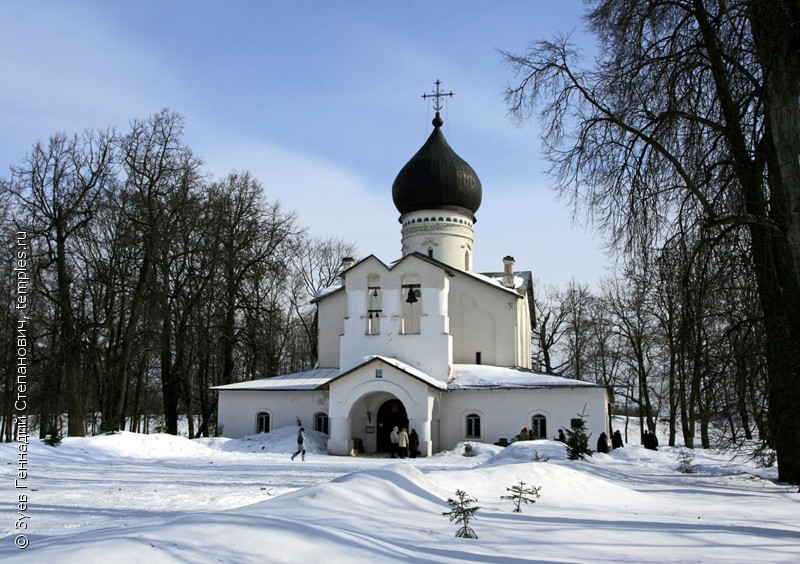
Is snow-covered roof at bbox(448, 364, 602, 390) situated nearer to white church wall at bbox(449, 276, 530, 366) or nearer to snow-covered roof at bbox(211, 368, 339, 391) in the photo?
white church wall at bbox(449, 276, 530, 366)

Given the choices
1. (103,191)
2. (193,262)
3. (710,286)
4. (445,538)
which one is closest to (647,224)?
(710,286)

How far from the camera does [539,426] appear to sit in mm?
25750

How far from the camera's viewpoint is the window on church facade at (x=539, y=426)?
84.2ft

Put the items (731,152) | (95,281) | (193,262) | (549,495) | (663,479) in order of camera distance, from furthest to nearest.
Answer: (193,262) < (95,281) < (663,479) < (731,152) < (549,495)

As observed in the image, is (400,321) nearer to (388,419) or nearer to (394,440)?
(388,419)

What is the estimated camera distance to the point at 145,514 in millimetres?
9602

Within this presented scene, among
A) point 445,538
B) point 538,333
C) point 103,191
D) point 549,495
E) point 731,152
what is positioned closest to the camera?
point 445,538

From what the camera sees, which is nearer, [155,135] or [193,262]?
[155,135]

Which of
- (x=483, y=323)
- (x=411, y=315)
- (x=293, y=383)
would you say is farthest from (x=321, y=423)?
(x=483, y=323)

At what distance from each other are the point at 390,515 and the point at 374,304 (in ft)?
69.6

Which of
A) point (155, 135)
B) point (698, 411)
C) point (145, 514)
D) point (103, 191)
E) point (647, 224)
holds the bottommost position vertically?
point (145, 514)

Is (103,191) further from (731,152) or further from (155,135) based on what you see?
(731,152)

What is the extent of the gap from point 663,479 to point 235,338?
21205mm

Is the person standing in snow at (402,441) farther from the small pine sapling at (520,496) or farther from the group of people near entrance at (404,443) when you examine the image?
the small pine sapling at (520,496)
